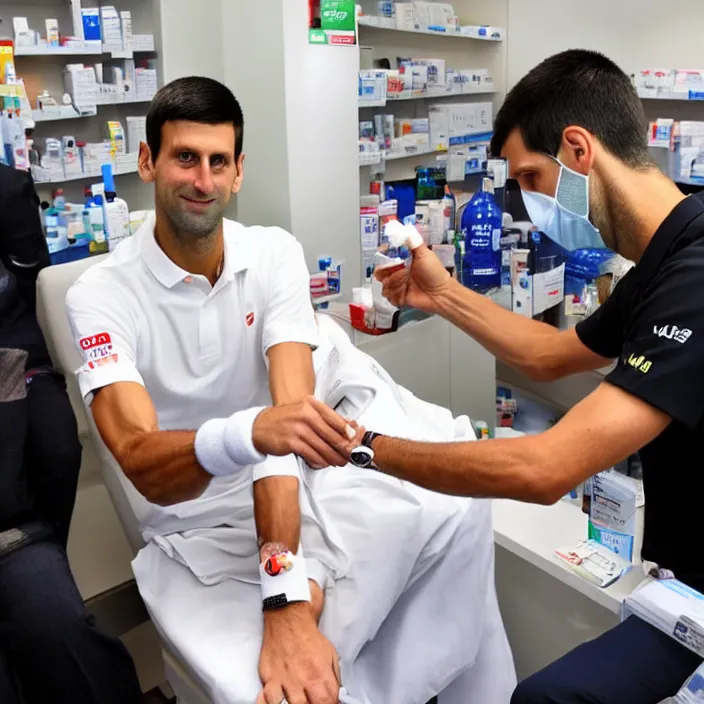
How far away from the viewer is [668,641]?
1359mm

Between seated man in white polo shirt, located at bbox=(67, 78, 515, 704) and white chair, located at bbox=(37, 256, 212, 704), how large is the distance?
9cm

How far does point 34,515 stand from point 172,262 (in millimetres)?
626

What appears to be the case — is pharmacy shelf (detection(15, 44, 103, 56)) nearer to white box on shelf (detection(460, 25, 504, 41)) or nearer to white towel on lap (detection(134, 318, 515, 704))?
white towel on lap (detection(134, 318, 515, 704))

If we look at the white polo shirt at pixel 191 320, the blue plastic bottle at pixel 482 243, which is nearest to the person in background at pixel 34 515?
the white polo shirt at pixel 191 320

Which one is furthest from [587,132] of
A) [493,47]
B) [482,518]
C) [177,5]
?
[493,47]

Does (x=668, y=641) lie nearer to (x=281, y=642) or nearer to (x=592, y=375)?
(x=281, y=642)

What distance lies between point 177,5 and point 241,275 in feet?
6.08

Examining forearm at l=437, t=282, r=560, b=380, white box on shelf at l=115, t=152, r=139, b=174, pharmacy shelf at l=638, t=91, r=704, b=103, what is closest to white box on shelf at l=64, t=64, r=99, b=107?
white box on shelf at l=115, t=152, r=139, b=174

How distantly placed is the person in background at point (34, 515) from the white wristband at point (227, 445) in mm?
488

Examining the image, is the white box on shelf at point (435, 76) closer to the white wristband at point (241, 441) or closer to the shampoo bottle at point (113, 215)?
the shampoo bottle at point (113, 215)

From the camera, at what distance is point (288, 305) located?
5.83 feet

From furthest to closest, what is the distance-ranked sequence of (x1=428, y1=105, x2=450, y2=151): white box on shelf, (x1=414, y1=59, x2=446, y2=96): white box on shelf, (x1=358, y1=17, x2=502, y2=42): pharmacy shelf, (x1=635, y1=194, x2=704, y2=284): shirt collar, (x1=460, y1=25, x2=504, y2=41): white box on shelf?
1. (x1=460, y1=25, x2=504, y2=41): white box on shelf
2. (x1=428, y1=105, x2=450, y2=151): white box on shelf
3. (x1=414, y1=59, x2=446, y2=96): white box on shelf
4. (x1=358, y1=17, x2=502, y2=42): pharmacy shelf
5. (x1=635, y1=194, x2=704, y2=284): shirt collar

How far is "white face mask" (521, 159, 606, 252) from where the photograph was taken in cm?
139

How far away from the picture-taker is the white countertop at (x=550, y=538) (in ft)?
5.53
